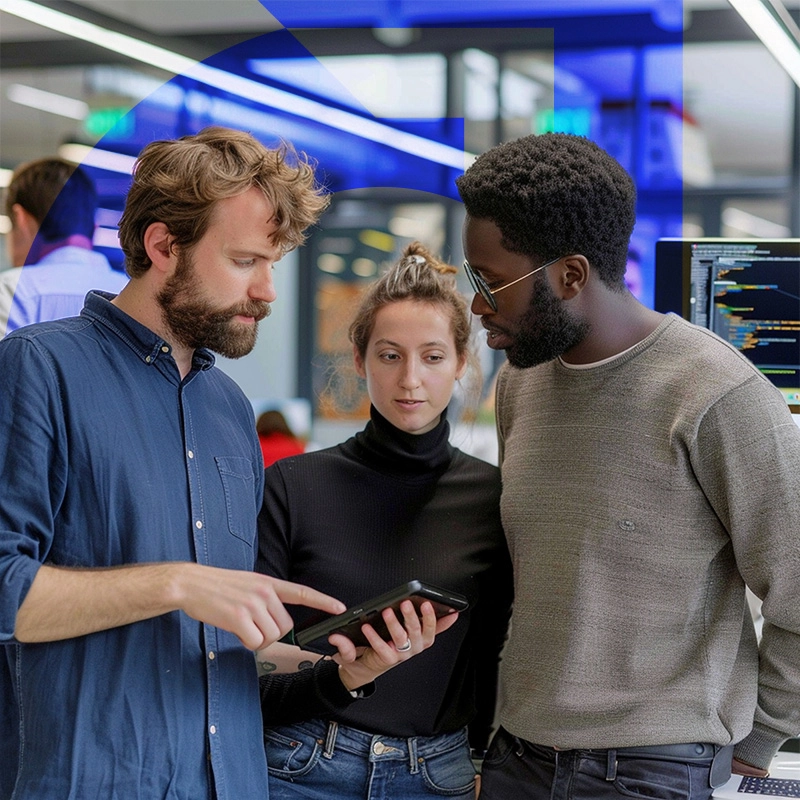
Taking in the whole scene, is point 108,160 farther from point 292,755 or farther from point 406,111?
point 292,755

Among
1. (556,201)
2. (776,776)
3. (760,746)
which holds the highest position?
(556,201)

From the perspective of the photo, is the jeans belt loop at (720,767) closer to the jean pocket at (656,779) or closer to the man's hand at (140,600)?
the jean pocket at (656,779)

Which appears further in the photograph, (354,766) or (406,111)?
(406,111)

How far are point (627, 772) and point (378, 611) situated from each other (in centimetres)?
48

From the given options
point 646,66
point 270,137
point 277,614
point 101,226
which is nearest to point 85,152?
point 101,226

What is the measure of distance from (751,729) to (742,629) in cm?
17

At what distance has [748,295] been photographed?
2434mm

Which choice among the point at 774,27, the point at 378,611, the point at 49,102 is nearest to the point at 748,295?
the point at 774,27

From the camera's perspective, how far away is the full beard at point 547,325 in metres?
1.73

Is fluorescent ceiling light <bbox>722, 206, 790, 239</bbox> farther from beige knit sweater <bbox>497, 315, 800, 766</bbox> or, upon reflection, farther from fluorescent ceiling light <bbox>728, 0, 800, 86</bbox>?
beige knit sweater <bbox>497, 315, 800, 766</bbox>

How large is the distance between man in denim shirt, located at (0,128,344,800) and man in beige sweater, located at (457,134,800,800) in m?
0.41

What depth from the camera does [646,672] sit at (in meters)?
1.69

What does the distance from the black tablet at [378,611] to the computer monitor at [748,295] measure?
1144mm

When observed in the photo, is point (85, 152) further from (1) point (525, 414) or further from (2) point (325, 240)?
(1) point (525, 414)
